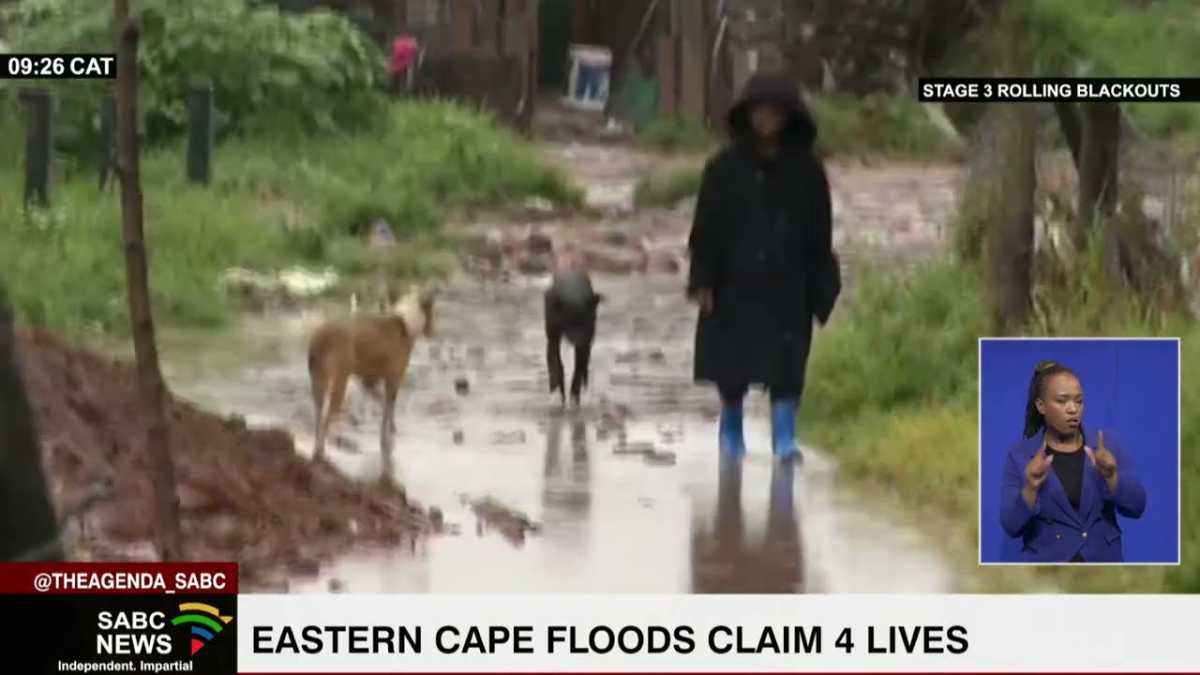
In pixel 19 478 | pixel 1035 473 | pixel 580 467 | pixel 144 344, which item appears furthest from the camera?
pixel 580 467

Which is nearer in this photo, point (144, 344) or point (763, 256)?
point (144, 344)

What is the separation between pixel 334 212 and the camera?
21.5ft

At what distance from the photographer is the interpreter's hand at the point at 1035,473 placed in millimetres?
6473

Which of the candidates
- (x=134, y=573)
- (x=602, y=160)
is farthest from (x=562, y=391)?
(x=134, y=573)

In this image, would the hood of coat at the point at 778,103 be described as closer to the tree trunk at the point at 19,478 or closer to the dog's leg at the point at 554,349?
the dog's leg at the point at 554,349

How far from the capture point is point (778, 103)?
6.50m

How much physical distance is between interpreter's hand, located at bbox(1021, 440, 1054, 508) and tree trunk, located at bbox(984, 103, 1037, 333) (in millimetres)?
257

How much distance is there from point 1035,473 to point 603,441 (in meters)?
0.85

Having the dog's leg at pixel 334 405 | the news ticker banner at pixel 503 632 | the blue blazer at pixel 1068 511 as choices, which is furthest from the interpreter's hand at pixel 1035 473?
the dog's leg at pixel 334 405

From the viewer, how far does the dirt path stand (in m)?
6.45

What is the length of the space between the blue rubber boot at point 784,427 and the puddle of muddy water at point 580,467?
0.02 meters

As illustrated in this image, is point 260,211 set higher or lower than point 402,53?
lower

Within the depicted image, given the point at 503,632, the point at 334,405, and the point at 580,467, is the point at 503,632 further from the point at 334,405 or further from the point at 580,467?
the point at 334,405

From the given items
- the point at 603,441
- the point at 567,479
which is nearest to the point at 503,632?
the point at 567,479
